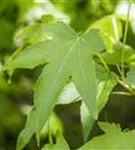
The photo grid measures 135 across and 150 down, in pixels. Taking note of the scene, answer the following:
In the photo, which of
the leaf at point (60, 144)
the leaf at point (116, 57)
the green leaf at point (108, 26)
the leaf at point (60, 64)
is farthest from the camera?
the green leaf at point (108, 26)

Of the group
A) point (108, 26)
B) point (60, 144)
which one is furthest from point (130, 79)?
point (108, 26)

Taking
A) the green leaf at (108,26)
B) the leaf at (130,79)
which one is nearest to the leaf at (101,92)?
the leaf at (130,79)

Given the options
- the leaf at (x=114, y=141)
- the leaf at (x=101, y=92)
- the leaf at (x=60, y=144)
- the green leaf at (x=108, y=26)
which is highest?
the green leaf at (x=108, y=26)

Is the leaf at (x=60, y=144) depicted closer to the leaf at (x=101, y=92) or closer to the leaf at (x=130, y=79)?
the leaf at (x=101, y=92)

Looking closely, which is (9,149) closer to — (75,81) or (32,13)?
(32,13)

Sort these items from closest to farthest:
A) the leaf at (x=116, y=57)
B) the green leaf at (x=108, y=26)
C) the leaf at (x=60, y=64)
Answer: the leaf at (x=60, y=64)
the leaf at (x=116, y=57)
the green leaf at (x=108, y=26)

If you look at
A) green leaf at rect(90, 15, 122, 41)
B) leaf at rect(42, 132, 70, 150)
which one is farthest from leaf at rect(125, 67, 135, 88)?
green leaf at rect(90, 15, 122, 41)

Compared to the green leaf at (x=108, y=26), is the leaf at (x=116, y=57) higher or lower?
lower

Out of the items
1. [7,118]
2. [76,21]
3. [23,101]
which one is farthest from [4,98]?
[76,21]
